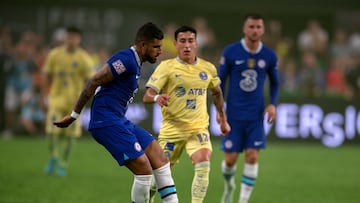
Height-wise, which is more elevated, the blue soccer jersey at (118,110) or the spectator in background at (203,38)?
the blue soccer jersey at (118,110)

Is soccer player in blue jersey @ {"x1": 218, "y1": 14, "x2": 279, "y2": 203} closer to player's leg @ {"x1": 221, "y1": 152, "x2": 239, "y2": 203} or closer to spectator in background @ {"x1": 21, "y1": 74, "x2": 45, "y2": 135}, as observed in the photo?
player's leg @ {"x1": 221, "y1": 152, "x2": 239, "y2": 203}

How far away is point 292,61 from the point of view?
2519cm

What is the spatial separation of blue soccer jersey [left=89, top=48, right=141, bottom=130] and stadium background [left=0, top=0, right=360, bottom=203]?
3230 millimetres

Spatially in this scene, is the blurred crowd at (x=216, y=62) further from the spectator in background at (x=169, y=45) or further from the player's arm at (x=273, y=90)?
the player's arm at (x=273, y=90)

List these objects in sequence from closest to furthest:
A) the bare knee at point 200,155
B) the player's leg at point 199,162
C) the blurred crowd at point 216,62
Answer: the player's leg at point 199,162 → the bare knee at point 200,155 → the blurred crowd at point 216,62

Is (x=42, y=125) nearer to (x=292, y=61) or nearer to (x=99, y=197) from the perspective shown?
(x=292, y=61)

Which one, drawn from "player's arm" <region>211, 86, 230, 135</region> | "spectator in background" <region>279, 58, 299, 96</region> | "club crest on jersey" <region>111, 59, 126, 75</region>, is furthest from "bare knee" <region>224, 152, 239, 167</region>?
"spectator in background" <region>279, 58, 299, 96</region>

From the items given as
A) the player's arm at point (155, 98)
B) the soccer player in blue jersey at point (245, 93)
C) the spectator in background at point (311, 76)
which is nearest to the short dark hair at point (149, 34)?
the player's arm at point (155, 98)

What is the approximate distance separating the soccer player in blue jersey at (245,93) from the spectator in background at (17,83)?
1270cm

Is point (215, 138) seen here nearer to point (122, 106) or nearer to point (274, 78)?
point (274, 78)

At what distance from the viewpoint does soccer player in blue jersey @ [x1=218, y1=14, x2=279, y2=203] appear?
1200cm

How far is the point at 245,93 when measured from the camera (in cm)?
1210

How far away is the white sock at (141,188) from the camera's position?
29.6 feet

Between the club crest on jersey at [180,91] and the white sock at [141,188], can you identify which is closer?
the white sock at [141,188]
